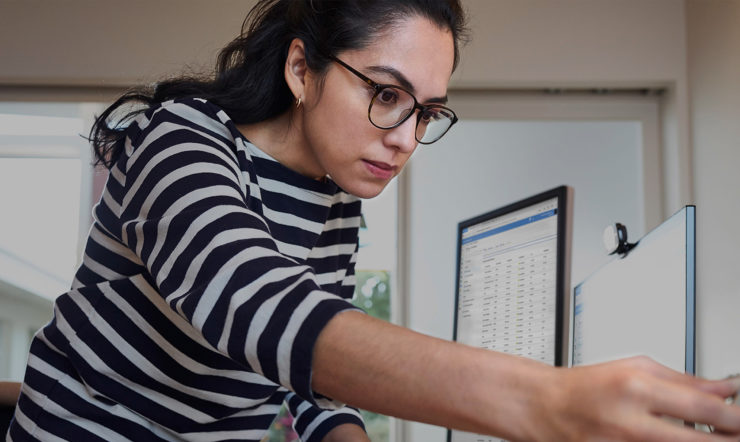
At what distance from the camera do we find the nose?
85 centimetres

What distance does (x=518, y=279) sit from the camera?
166 cm

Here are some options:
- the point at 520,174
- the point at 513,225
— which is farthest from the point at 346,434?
the point at 520,174

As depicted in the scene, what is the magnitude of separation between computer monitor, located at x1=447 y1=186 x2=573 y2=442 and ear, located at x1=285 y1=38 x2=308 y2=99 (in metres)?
0.74

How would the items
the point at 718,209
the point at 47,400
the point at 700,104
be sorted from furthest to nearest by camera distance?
the point at 700,104 → the point at 718,209 → the point at 47,400

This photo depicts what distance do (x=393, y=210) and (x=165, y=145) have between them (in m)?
2.35

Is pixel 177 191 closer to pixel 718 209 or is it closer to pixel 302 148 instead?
pixel 302 148

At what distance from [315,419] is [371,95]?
0.48 metres

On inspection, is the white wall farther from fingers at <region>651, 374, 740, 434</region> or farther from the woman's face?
fingers at <region>651, 374, 740, 434</region>

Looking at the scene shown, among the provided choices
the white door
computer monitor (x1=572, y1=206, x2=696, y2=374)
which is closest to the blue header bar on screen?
computer monitor (x1=572, y1=206, x2=696, y2=374)

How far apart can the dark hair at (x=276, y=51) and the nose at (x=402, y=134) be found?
104 mm

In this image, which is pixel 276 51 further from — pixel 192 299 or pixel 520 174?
pixel 520 174

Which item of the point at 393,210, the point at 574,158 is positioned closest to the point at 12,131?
the point at 393,210

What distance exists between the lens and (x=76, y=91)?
3109mm

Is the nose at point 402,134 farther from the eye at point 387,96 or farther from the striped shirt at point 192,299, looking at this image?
the striped shirt at point 192,299
